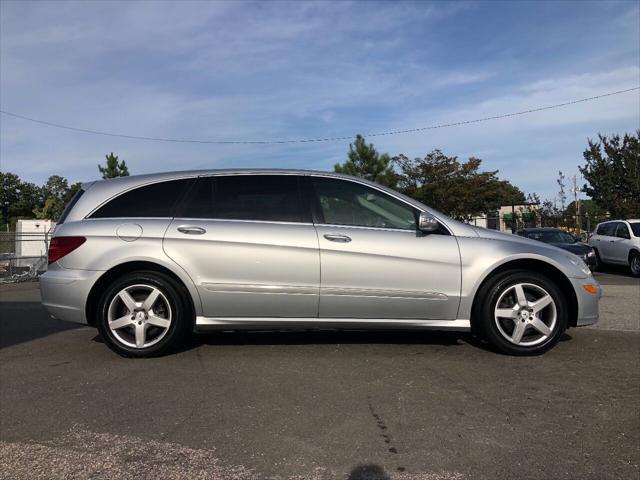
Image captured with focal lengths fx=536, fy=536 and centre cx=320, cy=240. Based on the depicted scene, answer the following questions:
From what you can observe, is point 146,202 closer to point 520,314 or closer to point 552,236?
point 520,314

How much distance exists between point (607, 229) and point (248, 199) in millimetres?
14721

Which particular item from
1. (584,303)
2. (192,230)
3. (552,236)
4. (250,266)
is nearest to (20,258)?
(192,230)

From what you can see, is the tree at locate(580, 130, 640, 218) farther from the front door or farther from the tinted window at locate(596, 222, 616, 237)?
the front door

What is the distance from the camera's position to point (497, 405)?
11.5 feet

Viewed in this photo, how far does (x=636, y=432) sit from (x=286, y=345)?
9.75 feet

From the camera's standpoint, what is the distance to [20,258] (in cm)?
1544

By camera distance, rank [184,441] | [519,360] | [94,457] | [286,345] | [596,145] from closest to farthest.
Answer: [94,457], [184,441], [519,360], [286,345], [596,145]

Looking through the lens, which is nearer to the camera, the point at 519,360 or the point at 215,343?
the point at 519,360

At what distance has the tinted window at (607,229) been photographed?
52.3 feet

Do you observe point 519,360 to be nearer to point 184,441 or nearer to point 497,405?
point 497,405

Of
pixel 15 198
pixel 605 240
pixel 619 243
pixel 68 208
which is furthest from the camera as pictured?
pixel 15 198

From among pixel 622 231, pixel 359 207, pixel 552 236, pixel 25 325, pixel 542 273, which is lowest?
pixel 25 325

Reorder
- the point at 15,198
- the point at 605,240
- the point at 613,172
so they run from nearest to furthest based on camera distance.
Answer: the point at 605,240 → the point at 613,172 → the point at 15,198

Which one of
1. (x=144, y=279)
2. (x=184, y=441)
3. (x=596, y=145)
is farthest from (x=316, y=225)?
(x=596, y=145)
